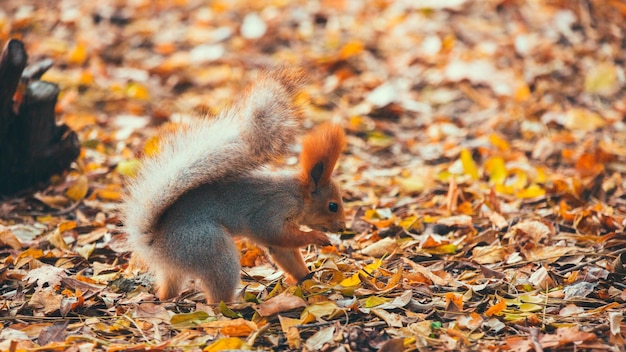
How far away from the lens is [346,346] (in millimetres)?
2396

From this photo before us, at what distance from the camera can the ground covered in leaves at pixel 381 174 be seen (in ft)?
8.52

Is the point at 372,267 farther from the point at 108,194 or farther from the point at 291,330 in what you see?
the point at 108,194

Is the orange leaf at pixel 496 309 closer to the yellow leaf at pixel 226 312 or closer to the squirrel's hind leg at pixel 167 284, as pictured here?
the yellow leaf at pixel 226 312

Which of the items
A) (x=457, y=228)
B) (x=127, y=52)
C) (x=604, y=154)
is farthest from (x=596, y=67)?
(x=127, y=52)

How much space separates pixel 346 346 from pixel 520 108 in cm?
332

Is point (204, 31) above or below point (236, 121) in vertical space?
below

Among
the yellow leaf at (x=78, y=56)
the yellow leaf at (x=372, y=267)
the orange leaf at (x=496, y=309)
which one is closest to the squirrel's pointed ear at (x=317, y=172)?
the yellow leaf at (x=372, y=267)

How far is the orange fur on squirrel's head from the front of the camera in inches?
114

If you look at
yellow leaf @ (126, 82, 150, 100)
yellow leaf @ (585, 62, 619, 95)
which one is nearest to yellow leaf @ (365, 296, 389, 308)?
yellow leaf @ (126, 82, 150, 100)

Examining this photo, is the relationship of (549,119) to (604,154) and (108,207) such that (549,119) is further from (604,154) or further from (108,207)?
(108,207)

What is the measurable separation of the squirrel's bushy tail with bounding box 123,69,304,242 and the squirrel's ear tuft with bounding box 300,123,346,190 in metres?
0.08

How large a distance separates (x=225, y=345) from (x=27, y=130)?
6.38 feet

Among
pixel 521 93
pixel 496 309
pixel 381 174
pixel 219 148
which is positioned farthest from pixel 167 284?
pixel 521 93

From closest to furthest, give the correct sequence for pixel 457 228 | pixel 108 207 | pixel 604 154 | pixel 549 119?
pixel 457 228 < pixel 108 207 < pixel 604 154 < pixel 549 119
